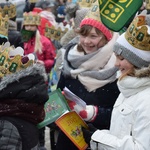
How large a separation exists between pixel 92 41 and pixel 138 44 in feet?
2.81

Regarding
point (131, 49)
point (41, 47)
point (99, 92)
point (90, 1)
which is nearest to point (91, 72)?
point (99, 92)

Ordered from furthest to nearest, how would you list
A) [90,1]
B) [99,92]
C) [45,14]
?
[45,14] → [90,1] → [99,92]

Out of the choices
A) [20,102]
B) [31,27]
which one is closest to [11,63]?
[20,102]

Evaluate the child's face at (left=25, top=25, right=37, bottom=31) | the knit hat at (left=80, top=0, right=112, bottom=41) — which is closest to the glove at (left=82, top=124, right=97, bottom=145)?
the knit hat at (left=80, top=0, right=112, bottom=41)

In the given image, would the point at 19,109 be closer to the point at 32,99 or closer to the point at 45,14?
the point at 32,99

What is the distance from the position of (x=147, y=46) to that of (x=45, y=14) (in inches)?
283

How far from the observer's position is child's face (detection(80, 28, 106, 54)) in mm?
3580

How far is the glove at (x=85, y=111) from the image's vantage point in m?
3.40

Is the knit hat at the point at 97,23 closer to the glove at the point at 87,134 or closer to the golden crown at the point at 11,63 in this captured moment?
the glove at the point at 87,134

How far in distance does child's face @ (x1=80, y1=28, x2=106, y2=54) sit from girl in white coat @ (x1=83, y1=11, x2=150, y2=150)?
2.37 feet

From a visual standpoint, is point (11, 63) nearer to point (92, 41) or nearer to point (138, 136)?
point (138, 136)

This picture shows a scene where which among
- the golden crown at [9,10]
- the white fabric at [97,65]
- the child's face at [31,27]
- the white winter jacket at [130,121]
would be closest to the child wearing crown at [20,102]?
the white winter jacket at [130,121]

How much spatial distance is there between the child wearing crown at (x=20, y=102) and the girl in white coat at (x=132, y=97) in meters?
0.46

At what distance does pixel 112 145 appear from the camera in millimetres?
2711
